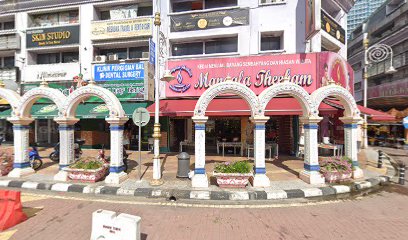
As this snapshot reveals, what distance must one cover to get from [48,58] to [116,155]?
557 inches

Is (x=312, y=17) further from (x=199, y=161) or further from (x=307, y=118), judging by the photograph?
(x=199, y=161)

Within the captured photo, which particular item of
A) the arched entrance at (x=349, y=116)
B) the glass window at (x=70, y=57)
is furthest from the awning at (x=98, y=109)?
the arched entrance at (x=349, y=116)

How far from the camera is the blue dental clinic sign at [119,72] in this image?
45.4 ft

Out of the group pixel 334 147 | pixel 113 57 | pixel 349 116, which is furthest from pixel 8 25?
pixel 334 147

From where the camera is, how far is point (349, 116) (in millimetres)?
8703

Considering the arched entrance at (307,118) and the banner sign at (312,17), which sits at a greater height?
the banner sign at (312,17)

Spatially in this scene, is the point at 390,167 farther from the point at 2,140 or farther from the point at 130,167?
the point at 2,140

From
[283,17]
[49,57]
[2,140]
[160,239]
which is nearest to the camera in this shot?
[160,239]

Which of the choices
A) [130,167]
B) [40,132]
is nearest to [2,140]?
[40,132]

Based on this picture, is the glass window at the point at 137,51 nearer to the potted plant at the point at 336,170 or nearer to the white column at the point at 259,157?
the white column at the point at 259,157

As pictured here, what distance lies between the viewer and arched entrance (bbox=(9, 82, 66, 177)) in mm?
8594

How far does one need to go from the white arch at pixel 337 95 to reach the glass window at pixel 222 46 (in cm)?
702

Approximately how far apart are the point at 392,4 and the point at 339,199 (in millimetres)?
36917

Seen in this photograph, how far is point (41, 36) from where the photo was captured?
1552 centimetres
